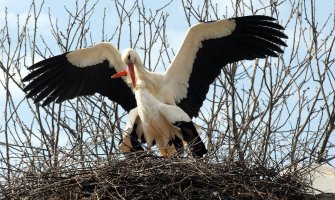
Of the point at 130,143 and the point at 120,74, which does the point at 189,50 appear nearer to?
the point at 120,74

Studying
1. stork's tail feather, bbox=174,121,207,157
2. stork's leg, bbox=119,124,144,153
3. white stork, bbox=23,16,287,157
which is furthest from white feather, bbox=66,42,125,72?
stork's tail feather, bbox=174,121,207,157

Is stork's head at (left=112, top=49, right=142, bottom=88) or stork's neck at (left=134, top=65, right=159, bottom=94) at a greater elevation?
stork's head at (left=112, top=49, right=142, bottom=88)

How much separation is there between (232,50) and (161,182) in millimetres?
3082

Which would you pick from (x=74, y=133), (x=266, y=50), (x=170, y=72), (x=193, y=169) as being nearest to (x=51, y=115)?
(x=74, y=133)

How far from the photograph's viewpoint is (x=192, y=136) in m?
10.9

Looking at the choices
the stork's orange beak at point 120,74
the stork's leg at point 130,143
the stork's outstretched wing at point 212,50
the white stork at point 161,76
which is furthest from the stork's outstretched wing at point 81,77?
the stork's leg at point 130,143

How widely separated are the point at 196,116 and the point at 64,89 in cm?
155

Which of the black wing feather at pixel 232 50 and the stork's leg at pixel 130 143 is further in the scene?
the black wing feather at pixel 232 50

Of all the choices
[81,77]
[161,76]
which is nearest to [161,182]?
[161,76]

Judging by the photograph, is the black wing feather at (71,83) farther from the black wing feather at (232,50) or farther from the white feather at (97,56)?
the black wing feather at (232,50)

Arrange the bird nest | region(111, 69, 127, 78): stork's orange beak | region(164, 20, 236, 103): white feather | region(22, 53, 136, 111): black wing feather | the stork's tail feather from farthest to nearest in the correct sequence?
region(22, 53, 136, 111): black wing feather, region(164, 20, 236, 103): white feather, region(111, 69, 127, 78): stork's orange beak, the stork's tail feather, the bird nest

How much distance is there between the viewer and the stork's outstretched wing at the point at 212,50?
1148 centimetres

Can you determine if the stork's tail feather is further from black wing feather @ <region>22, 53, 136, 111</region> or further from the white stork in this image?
black wing feather @ <region>22, 53, 136, 111</region>

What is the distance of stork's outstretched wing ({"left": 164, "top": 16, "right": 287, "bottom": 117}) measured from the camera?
37.7 ft
